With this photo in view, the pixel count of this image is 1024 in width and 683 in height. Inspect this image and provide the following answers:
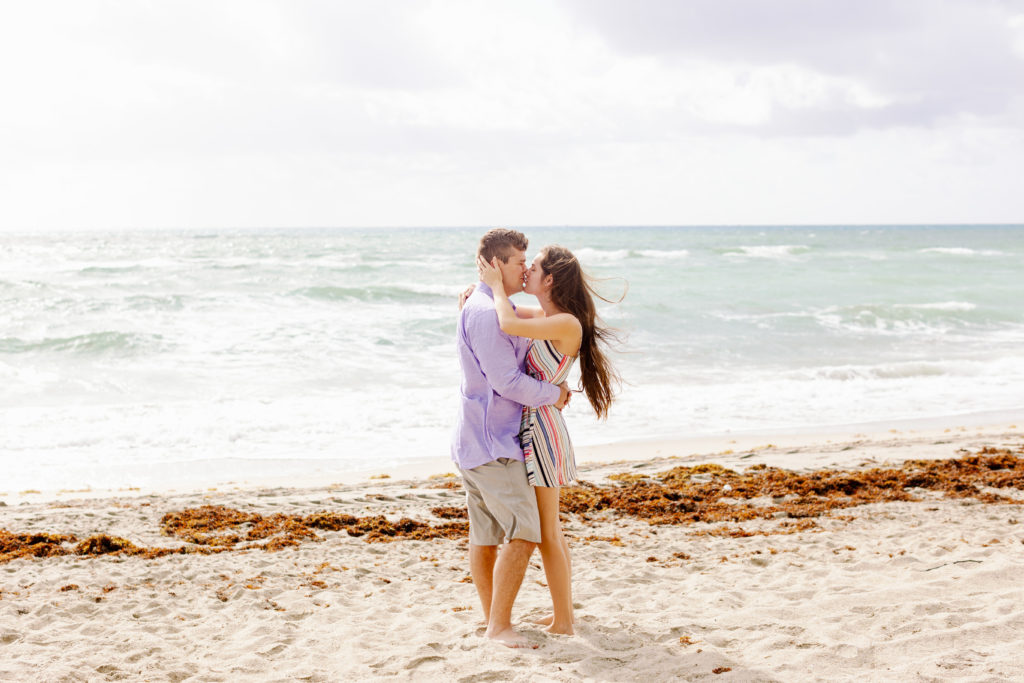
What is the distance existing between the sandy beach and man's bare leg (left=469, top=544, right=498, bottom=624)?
0.22m

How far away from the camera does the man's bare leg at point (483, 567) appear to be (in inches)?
151

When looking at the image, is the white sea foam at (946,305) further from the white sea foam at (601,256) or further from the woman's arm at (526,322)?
the woman's arm at (526,322)

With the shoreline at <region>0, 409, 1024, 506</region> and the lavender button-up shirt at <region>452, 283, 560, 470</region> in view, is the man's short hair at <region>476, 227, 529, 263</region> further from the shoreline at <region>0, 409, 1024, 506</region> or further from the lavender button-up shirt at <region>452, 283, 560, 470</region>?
the shoreline at <region>0, 409, 1024, 506</region>

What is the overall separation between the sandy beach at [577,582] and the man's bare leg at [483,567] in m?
0.22

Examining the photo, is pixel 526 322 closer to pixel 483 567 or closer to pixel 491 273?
pixel 491 273

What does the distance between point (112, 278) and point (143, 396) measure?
20.1 metres

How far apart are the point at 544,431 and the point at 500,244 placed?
33.6 inches

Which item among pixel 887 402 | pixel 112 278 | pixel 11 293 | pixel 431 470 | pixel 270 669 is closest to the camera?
pixel 270 669

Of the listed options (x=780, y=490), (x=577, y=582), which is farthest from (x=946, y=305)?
(x=577, y=582)

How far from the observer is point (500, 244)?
3525 mm

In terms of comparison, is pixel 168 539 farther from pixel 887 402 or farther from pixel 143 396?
pixel 887 402

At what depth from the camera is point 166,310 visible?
20797 mm

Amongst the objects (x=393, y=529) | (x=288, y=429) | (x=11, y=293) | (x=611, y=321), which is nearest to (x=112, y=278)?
(x=11, y=293)

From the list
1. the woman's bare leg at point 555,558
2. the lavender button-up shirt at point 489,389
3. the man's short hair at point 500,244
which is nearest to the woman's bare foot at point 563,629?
the woman's bare leg at point 555,558
